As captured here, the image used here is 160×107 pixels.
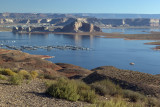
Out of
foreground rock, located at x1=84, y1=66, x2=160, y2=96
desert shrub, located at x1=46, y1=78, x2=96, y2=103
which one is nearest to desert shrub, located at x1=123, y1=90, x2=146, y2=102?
desert shrub, located at x1=46, y1=78, x2=96, y2=103

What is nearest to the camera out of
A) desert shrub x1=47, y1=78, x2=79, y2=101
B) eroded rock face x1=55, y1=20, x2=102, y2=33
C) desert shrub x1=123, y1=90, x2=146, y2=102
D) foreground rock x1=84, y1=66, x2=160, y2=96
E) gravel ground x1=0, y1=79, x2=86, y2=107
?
gravel ground x1=0, y1=79, x2=86, y2=107

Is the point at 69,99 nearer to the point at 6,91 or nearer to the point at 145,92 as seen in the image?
the point at 6,91

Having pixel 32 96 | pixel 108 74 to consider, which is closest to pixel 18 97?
pixel 32 96

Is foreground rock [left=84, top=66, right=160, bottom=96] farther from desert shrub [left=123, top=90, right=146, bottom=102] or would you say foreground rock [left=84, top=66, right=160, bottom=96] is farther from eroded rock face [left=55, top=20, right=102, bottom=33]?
eroded rock face [left=55, top=20, right=102, bottom=33]

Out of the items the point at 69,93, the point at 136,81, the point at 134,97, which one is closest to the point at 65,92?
the point at 69,93

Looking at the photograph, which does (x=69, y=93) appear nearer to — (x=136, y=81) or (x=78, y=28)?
(x=136, y=81)

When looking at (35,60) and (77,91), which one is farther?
(35,60)

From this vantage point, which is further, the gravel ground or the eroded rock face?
the eroded rock face

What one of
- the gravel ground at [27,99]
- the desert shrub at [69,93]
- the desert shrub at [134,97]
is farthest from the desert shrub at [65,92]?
the desert shrub at [134,97]

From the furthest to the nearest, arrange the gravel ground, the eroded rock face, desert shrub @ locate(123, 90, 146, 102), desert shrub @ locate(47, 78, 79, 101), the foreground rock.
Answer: the eroded rock face, the foreground rock, desert shrub @ locate(123, 90, 146, 102), desert shrub @ locate(47, 78, 79, 101), the gravel ground

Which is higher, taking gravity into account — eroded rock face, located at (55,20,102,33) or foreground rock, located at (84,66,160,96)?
foreground rock, located at (84,66,160,96)

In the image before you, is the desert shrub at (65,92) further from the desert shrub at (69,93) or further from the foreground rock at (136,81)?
the foreground rock at (136,81)
